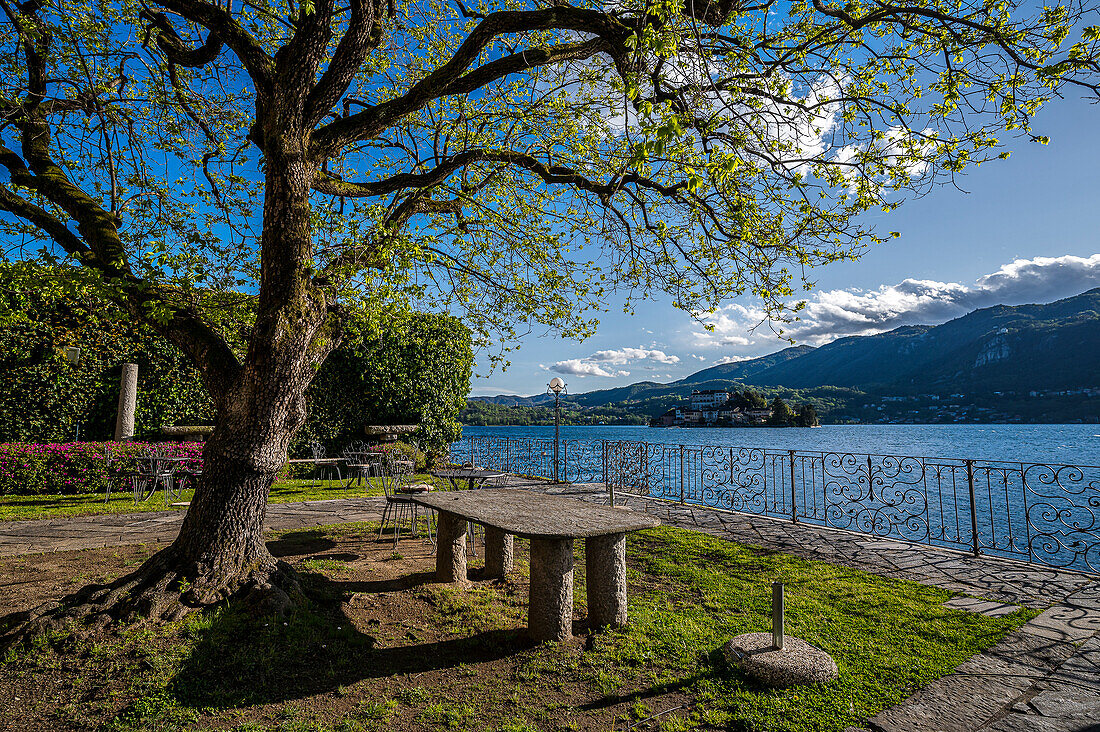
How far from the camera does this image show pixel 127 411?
400 inches

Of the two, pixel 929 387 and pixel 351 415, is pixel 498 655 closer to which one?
pixel 351 415

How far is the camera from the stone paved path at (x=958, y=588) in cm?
261

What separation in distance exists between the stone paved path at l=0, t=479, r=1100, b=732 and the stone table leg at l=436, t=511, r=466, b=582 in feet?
10.8

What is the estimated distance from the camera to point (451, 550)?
15.4 ft

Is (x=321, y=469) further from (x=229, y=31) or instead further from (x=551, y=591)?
(x=551, y=591)

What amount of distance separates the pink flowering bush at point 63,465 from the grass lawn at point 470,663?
5.54 m

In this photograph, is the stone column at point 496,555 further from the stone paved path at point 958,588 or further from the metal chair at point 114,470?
the metal chair at point 114,470

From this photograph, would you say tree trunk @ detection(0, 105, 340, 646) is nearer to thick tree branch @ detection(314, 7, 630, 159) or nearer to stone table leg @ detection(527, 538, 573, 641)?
thick tree branch @ detection(314, 7, 630, 159)

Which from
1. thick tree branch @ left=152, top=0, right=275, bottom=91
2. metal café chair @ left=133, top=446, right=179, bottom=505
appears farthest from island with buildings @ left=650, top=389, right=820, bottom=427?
thick tree branch @ left=152, top=0, right=275, bottom=91

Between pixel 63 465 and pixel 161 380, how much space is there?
2.61 metres

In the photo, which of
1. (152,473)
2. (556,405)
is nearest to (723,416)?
(556,405)

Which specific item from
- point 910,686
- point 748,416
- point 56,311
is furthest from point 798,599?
point 748,416

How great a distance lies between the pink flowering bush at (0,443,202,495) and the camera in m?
8.72

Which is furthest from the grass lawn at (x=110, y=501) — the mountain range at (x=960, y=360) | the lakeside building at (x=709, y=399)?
the lakeside building at (x=709, y=399)
